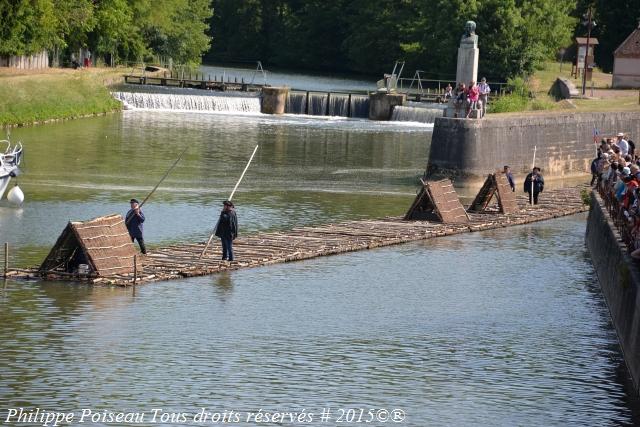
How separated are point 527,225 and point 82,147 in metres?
24.2

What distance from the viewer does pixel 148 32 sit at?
376 feet

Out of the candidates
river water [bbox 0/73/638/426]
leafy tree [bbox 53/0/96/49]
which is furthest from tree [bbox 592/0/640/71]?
river water [bbox 0/73/638/426]

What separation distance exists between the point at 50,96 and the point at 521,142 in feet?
97.5

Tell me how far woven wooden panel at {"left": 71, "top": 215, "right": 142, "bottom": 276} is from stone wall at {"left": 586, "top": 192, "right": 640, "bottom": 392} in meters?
9.80

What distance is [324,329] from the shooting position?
26.7 metres

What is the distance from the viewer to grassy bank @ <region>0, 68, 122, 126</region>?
6975 cm

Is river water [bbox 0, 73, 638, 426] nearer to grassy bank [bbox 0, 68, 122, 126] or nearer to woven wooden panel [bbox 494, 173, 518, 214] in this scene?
woven wooden panel [bbox 494, 173, 518, 214]

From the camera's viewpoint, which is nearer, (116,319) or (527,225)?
(116,319)

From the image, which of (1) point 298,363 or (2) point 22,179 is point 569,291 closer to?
(1) point 298,363

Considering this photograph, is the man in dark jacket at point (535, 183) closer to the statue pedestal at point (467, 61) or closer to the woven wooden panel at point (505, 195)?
the woven wooden panel at point (505, 195)

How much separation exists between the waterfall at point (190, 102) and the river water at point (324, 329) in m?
37.7

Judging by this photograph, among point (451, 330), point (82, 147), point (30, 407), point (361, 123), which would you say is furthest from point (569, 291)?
point (361, 123)

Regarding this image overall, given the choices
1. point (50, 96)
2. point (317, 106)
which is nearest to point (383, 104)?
point (317, 106)

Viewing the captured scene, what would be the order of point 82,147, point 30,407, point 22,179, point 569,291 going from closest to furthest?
point 30,407 < point 569,291 < point 22,179 < point 82,147
